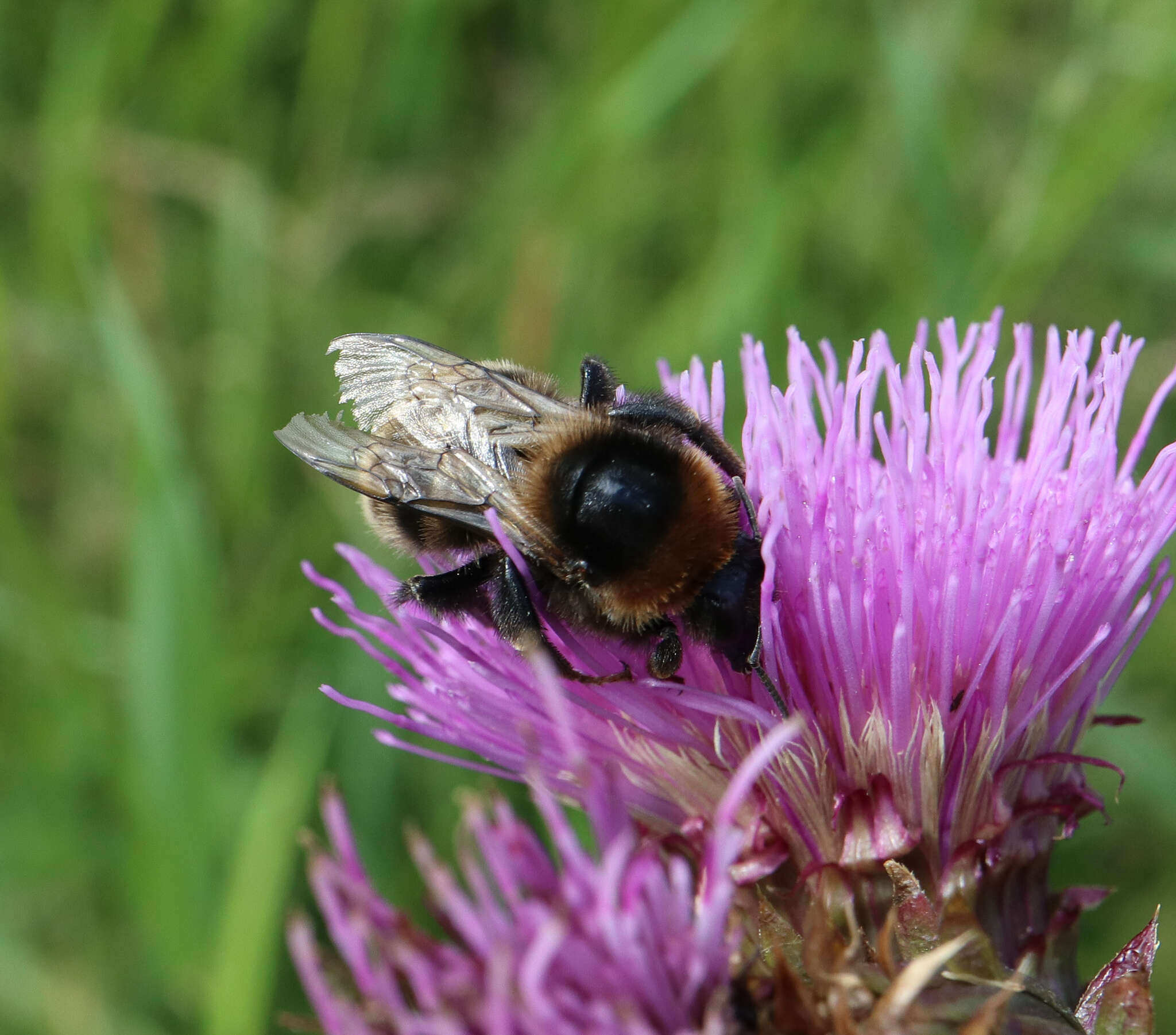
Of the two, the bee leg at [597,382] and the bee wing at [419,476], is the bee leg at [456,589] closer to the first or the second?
the bee wing at [419,476]

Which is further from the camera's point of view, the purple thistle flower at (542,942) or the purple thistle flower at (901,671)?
the purple thistle flower at (901,671)

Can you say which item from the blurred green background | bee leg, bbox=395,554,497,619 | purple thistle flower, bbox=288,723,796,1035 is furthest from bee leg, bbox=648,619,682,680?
the blurred green background

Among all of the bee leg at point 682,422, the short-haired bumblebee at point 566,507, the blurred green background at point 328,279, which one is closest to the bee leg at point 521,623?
the short-haired bumblebee at point 566,507

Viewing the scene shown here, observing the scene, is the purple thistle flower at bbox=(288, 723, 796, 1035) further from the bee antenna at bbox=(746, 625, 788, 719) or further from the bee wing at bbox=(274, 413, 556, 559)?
Result: the bee wing at bbox=(274, 413, 556, 559)

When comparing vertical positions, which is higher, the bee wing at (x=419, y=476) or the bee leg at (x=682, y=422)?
the bee leg at (x=682, y=422)

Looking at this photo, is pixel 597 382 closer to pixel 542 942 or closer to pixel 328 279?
pixel 542 942

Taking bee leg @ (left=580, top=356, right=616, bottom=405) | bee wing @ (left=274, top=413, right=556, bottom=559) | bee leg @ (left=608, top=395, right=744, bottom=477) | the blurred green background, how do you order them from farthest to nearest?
1. the blurred green background
2. bee leg @ (left=580, top=356, right=616, bottom=405)
3. bee leg @ (left=608, top=395, right=744, bottom=477)
4. bee wing @ (left=274, top=413, right=556, bottom=559)

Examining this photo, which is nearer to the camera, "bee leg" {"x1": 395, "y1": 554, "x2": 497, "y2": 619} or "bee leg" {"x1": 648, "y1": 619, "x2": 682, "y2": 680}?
"bee leg" {"x1": 648, "y1": 619, "x2": 682, "y2": 680}
